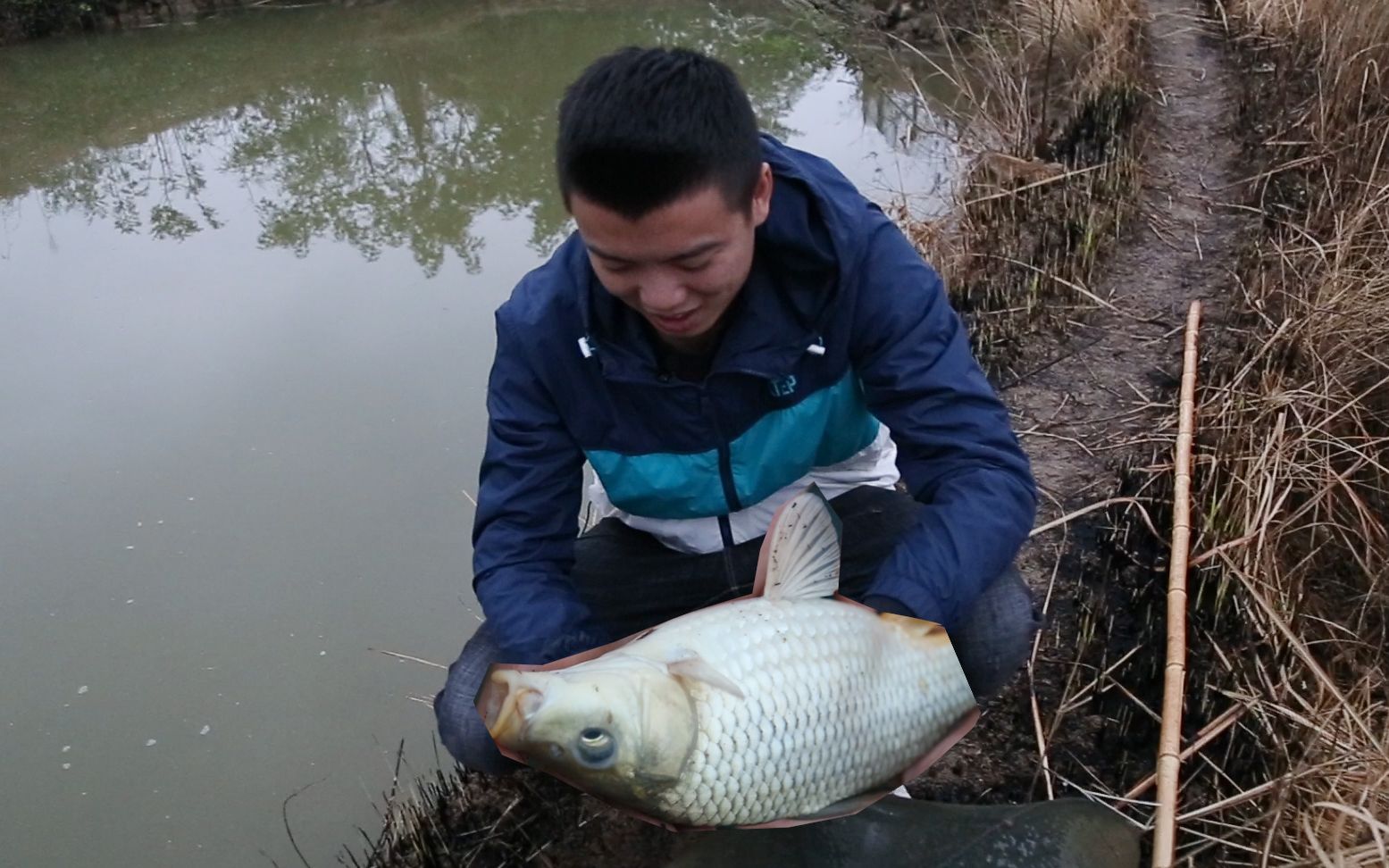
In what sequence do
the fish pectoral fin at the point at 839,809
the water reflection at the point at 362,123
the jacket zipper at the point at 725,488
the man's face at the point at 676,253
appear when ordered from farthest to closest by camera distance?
1. the water reflection at the point at 362,123
2. the jacket zipper at the point at 725,488
3. the man's face at the point at 676,253
4. the fish pectoral fin at the point at 839,809

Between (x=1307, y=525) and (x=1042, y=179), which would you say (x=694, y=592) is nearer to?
(x=1307, y=525)

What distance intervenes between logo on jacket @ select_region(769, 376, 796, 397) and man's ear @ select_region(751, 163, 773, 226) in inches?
10.5

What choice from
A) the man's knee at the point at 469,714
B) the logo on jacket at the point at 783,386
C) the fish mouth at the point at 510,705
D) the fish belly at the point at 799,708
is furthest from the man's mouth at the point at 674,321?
the man's knee at the point at 469,714

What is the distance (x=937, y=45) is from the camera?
8.55 meters

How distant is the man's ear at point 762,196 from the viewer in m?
1.55

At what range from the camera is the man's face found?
1.42m

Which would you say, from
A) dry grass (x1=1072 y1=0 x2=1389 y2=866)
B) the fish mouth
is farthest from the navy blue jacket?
dry grass (x1=1072 y1=0 x2=1389 y2=866)

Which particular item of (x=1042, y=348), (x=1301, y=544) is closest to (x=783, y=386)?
(x=1301, y=544)

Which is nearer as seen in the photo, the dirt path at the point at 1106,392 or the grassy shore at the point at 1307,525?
the grassy shore at the point at 1307,525

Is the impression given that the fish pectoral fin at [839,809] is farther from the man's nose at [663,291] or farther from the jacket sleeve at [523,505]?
the man's nose at [663,291]

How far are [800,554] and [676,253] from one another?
44 centimetres

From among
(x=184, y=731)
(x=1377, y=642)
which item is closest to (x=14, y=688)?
(x=184, y=731)

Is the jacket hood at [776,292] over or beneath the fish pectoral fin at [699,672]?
over

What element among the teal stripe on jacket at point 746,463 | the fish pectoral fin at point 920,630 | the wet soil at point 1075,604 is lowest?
the wet soil at point 1075,604
